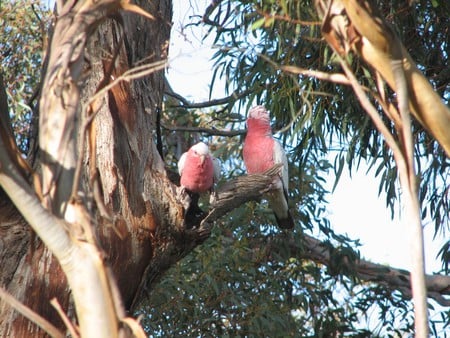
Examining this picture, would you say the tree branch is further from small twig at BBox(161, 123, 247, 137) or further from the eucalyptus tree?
small twig at BBox(161, 123, 247, 137)

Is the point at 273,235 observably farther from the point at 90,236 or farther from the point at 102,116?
the point at 90,236

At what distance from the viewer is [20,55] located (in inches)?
209

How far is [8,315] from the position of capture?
2.60 meters

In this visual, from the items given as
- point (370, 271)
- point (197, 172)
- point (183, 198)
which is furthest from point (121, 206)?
point (370, 271)

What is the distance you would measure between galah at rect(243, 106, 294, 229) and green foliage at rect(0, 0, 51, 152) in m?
1.46

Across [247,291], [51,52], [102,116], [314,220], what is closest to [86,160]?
[102,116]

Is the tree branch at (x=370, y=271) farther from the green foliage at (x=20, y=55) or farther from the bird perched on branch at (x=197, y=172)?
the green foliage at (x=20, y=55)

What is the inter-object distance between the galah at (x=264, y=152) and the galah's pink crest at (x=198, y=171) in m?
0.70

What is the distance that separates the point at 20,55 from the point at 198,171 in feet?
7.09

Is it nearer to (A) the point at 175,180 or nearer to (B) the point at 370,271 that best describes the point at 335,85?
(A) the point at 175,180

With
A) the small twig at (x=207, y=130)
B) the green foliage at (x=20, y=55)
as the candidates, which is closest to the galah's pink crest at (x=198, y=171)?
the small twig at (x=207, y=130)

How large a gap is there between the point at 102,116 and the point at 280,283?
264 cm

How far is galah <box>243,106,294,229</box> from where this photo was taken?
4.55 meters

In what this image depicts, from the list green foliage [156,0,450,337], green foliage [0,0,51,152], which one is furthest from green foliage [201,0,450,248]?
green foliage [0,0,51,152]
